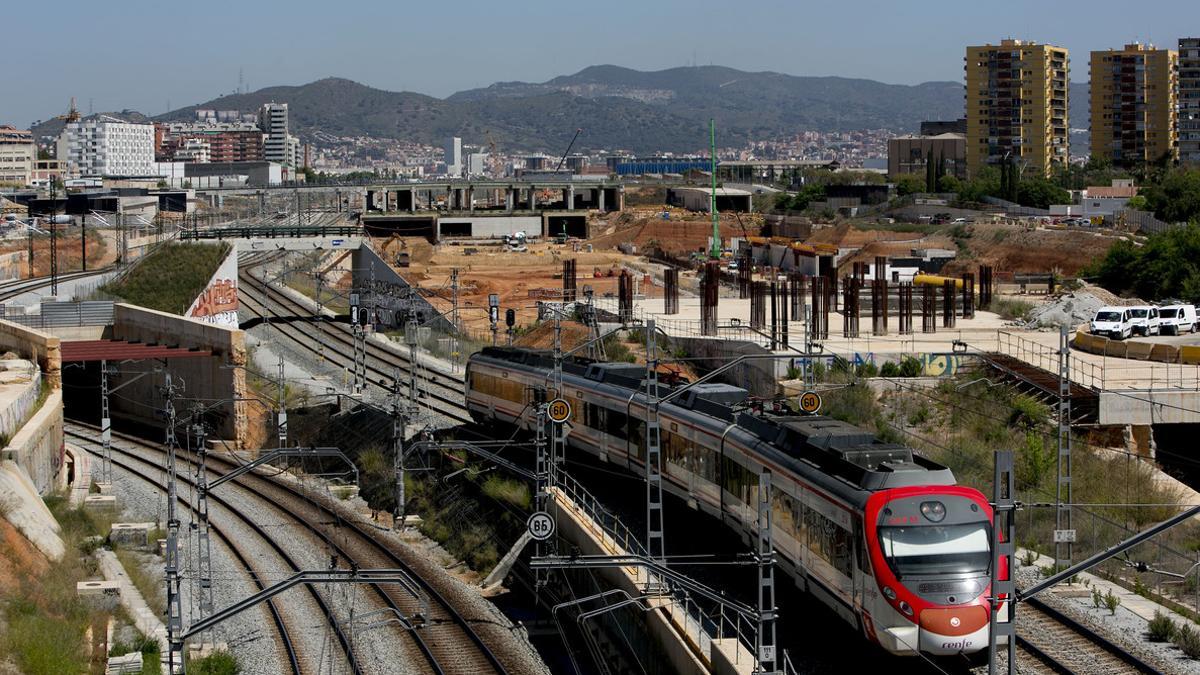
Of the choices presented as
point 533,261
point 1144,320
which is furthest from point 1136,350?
point 533,261

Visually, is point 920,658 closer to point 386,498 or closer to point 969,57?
point 386,498

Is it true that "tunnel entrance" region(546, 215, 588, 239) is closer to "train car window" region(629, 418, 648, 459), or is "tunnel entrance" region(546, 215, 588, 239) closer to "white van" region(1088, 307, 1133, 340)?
"white van" region(1088, 307, 1133, 340)

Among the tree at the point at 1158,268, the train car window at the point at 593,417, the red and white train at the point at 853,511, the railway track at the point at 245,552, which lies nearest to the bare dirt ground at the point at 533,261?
the railway track at the point at 245,552

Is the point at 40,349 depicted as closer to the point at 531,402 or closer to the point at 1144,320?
the point at 531,402

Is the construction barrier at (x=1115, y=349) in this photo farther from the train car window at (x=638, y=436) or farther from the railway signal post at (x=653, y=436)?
the railway signal post at (x=653, y=436)

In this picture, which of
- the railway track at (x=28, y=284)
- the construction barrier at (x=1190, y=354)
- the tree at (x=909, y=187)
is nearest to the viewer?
the construction barrier at (x=1190, y=354)

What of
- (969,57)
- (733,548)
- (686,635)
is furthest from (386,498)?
(969,57)

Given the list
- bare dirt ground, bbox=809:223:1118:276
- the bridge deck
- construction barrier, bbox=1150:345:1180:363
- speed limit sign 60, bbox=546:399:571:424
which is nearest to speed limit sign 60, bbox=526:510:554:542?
speed limit sign 60, bbox=546:399:571:424
